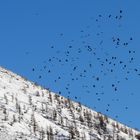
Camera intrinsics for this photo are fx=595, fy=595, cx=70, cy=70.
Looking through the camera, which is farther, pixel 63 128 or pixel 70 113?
pixel 70 113

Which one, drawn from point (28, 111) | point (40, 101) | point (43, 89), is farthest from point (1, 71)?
point (28, 111)

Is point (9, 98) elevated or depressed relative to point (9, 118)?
elevated

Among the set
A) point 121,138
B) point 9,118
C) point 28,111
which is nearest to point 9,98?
point 28,111

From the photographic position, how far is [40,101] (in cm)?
2839

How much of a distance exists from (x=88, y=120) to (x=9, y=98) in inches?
167

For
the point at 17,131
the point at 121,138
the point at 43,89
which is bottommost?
the point at 17,131

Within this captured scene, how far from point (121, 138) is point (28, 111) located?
179 inches

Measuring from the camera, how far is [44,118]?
84.1 ft

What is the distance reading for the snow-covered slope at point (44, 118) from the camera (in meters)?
23.1

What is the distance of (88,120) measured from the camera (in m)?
28.4

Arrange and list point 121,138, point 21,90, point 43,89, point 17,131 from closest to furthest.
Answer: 1. point 17,131
2. point 121,138
3. point 21,90
4. point 43,89

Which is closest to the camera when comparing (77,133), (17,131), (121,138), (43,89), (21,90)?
(17,131)

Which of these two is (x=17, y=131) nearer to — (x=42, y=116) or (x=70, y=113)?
(x=42, y=116)

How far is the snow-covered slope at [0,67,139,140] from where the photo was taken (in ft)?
75.7
